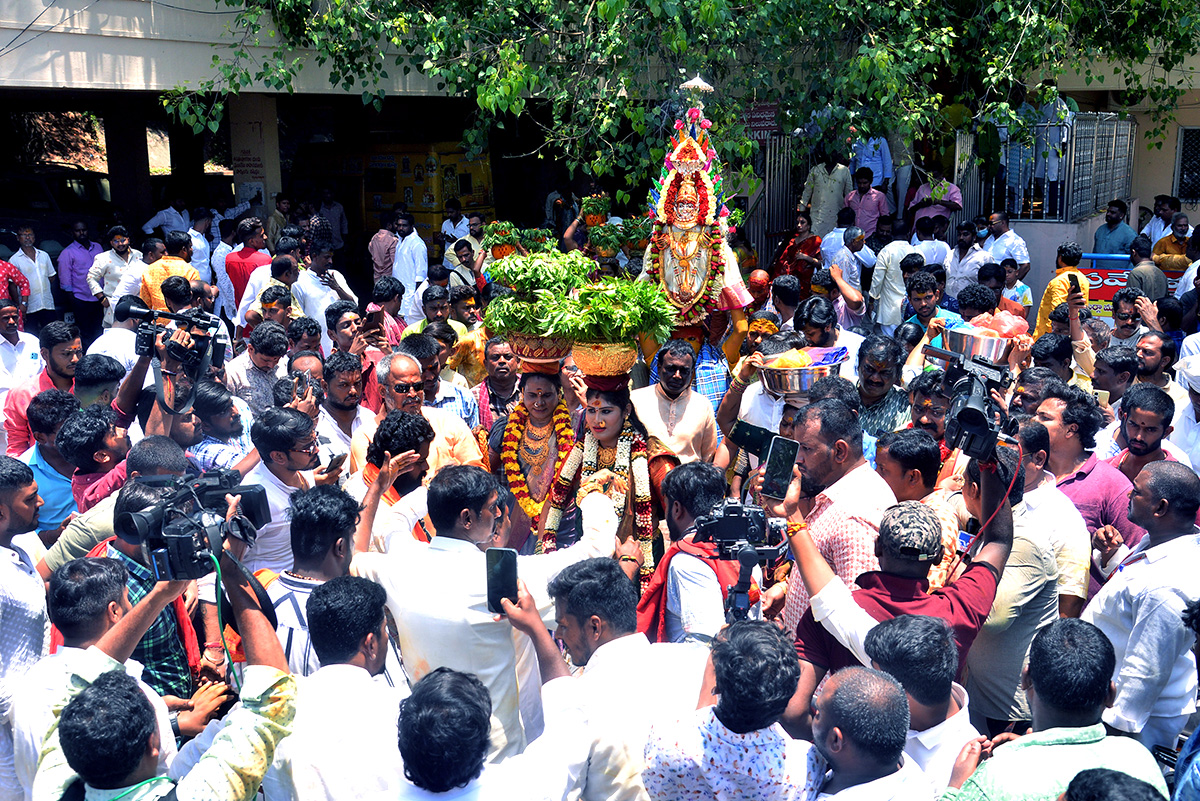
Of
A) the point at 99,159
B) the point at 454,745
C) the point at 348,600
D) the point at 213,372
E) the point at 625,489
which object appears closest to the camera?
the point at 454,745

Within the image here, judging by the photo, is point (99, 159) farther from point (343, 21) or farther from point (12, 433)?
point (12, 433)

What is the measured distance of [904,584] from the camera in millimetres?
3299

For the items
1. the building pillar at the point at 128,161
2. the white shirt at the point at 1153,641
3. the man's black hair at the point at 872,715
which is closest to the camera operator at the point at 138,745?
the man's black hair at the point at 872,715

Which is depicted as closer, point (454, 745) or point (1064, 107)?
point (454, 745)

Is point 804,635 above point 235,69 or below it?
below

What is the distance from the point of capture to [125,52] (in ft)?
34.1

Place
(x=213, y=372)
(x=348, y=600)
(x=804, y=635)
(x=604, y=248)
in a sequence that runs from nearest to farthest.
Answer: (x=348, y=600), (x=804, y=635), (x=213, y=372), (x=604, y=248)

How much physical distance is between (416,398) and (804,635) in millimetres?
2685

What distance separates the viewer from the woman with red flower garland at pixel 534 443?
4969 millimetres

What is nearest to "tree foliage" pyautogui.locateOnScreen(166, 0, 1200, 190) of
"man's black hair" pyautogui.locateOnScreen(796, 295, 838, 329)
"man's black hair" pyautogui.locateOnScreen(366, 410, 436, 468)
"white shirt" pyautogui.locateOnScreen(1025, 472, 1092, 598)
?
"man's black hair" pyautogui.locateOnScreen(796, 295, 838, 329)

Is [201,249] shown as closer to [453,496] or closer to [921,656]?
[453,496]

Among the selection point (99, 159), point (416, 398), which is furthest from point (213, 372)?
point (99, 159)

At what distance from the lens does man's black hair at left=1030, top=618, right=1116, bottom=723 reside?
9.09 feet

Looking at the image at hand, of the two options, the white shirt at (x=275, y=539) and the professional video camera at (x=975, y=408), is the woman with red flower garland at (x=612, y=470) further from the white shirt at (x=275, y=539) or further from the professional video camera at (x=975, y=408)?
the professional video camera at (x=975, y=408)
